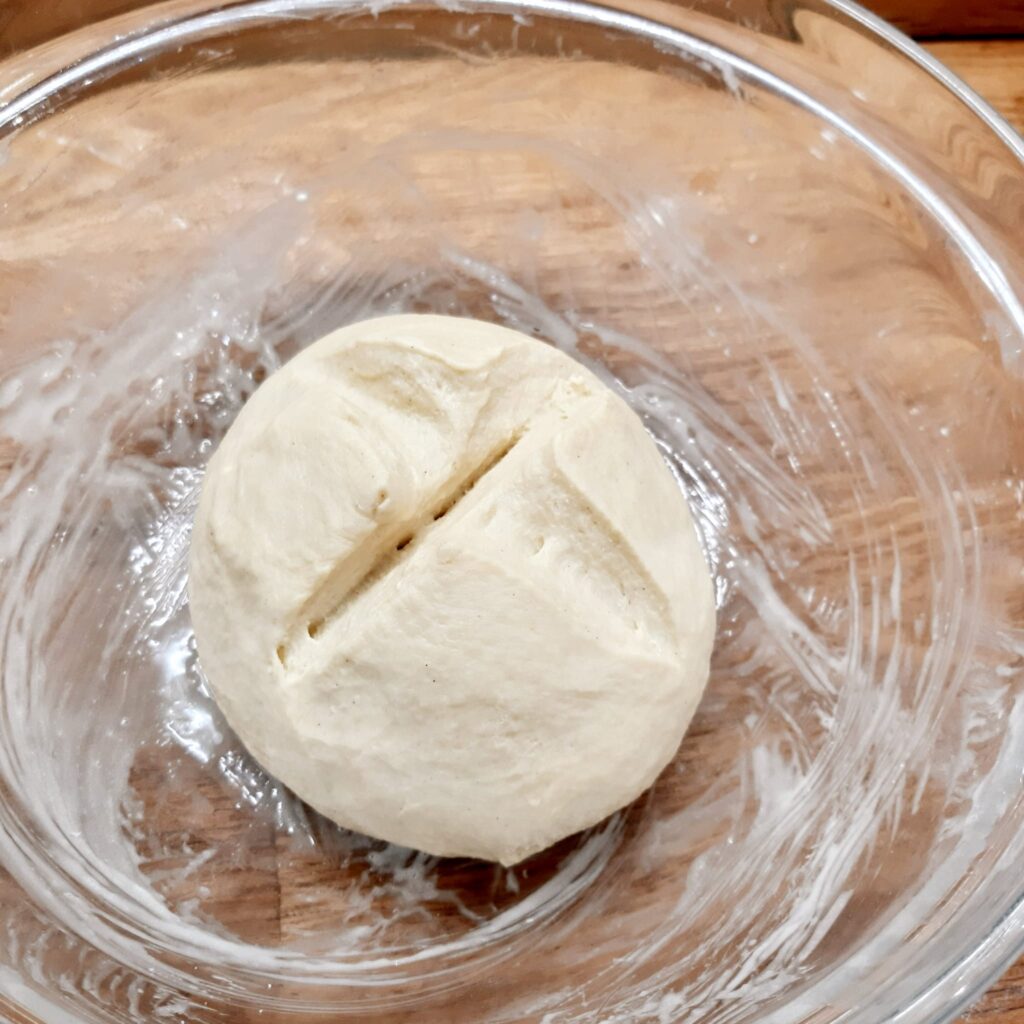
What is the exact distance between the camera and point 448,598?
0.97 m

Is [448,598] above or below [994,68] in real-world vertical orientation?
below

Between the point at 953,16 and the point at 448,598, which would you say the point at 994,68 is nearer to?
the point at 953,16

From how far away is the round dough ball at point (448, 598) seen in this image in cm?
98

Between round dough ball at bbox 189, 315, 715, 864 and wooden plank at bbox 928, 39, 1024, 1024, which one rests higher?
wooden plank at bbox 928, 39, 1024, 1024

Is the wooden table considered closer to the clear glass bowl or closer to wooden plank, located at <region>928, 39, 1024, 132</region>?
wooden plank, located at <region>928, 39, 1024, 132</region>

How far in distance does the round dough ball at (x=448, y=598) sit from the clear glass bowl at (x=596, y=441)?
16 centimetres

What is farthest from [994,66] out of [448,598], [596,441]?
[448,598]

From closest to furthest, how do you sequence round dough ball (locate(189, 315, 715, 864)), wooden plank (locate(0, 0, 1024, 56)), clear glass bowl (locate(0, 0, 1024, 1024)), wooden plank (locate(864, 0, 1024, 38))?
round dough ball (locate(189, 315, 715, 864)), clear glass bowl (locate(0, 0, 1024, 1024)), wooden plank (locate(0, 0, 1024, 56)), wooden plank (locate(864, 0, 1024, 38))

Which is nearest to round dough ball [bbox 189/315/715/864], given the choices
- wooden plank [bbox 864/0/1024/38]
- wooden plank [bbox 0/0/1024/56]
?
wooden plank [bbox 0/0/1024/56]

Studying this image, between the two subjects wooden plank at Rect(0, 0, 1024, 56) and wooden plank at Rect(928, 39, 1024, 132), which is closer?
wooden plank at Rect(0, 0, 1024, 56)

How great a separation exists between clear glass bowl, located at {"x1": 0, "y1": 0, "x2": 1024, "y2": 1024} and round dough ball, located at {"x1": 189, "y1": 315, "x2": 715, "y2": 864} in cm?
16

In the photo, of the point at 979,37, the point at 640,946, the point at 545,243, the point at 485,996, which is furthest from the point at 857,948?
the point at 979,37

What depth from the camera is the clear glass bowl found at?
43.2 inches

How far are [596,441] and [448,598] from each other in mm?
232
